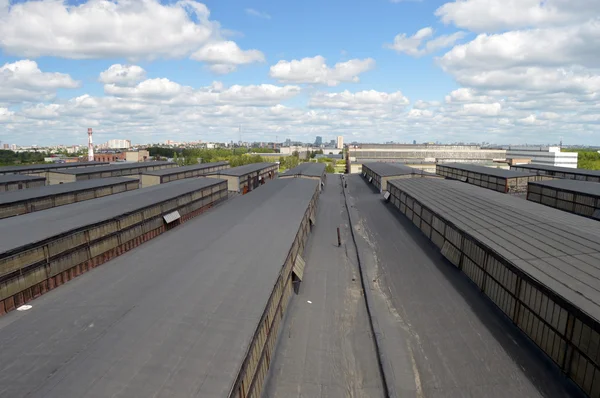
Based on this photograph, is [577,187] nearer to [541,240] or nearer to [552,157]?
[541,240]

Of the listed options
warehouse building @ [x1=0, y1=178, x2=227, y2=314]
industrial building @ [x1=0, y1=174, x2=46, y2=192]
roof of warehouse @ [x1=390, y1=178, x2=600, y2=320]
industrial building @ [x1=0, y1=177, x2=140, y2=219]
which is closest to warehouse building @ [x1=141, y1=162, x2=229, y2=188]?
industrial building @ [x1=0, y1=177, x2=140, y2=219]

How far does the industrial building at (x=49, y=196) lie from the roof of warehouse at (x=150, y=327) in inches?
591

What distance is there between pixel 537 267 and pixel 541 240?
13.2 feet

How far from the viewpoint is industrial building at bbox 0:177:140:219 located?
28234mm

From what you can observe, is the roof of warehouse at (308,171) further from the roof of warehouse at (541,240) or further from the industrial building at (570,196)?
the roof of warehouse at (541,240)

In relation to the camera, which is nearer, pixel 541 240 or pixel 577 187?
pixel 541 240

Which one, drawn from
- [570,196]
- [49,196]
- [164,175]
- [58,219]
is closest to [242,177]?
[164,175]

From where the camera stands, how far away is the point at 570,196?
34.9m

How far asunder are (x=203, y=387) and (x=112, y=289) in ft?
26.6

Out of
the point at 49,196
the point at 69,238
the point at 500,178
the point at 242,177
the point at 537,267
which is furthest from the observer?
the point at 242,177

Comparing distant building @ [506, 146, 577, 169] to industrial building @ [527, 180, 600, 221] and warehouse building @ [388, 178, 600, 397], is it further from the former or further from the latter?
warehouse building @ [388, 178, 600, 397]

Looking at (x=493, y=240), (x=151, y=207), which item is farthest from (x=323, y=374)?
(x=151, y=207)

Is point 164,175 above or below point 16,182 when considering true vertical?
above

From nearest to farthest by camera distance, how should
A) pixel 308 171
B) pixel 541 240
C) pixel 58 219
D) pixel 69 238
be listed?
1. pixel 541 240
2. pixel 69 238
3. pixel 58 219
4. pixel 308 171
